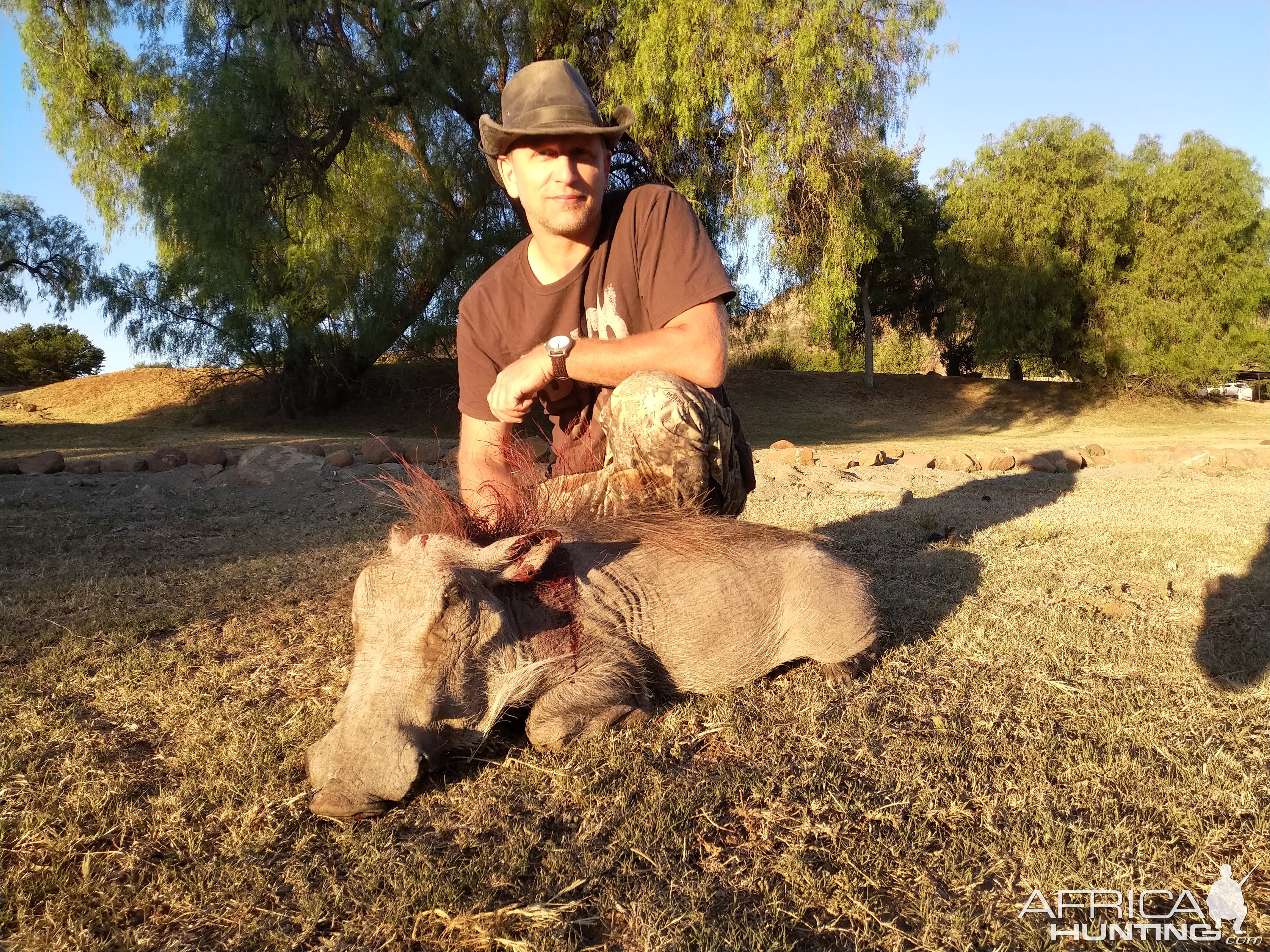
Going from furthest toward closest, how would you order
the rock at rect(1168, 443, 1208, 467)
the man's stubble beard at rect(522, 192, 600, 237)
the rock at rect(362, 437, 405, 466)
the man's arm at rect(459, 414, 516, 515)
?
the rock at rect(1168, 443, 1208, 467), the rock at rect(362, 437, 405, 466), the man's stubble beard at rect(522, 192, 600, 237), the man's arm at rect(459, 414, 516, 515)

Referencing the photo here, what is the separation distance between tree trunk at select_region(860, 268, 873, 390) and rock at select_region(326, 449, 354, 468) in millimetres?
18924

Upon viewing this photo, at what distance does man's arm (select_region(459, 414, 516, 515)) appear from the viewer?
2.79 m

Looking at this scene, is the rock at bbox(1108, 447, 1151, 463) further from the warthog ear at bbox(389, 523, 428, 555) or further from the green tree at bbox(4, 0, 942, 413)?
the warthog ear at bbox(389, 523, 428, 555)

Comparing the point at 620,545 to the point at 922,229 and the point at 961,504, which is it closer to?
the point at 961,504

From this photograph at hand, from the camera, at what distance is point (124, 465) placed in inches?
333

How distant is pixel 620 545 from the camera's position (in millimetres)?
2576

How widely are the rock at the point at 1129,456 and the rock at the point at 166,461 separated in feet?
36.0

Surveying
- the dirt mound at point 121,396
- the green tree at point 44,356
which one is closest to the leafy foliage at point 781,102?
the dirt mound at point 121,396

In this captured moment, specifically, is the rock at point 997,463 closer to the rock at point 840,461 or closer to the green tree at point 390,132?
the rock at point 840,461

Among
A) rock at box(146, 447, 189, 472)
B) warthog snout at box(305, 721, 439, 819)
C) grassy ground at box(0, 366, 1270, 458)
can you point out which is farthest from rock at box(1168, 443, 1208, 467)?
rock at box(146, 447, 189, 472)

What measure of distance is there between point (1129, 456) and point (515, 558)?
10.8 m

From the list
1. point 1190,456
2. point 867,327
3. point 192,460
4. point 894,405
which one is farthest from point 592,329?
point 867,327

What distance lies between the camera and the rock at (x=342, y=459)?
8586 millimetres

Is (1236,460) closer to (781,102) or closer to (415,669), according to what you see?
(781,102)
